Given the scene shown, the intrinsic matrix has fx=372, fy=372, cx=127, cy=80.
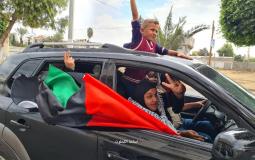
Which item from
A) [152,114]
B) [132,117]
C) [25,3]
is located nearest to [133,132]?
[132,117]

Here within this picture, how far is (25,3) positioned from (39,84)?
17.9 m

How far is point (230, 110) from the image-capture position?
7.93 ft

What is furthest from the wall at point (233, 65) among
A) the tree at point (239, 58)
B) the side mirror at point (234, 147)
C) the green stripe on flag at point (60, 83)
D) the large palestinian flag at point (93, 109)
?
the side mirror at point (234, 147)

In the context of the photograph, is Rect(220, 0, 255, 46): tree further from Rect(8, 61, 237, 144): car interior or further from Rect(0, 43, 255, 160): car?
Rect(0, 43, 255, 160): car

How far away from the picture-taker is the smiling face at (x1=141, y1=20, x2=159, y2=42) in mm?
3881

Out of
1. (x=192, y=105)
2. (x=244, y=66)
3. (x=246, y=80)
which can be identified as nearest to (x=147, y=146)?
(x=192, y=105)

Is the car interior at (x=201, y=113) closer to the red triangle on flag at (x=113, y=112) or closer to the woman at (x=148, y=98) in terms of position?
the woman at (x=148, y=98)

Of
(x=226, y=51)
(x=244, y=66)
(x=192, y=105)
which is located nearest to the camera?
Result: (x=192, y=105)

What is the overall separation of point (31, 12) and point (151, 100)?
1884 centimetres

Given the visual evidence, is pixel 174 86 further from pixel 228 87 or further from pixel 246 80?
pixel 246 80

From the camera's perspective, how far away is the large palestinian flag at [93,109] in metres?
2.71

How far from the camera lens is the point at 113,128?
2727 mm

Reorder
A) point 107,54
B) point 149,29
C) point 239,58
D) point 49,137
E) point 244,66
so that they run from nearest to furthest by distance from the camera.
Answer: point 49,137, point 107,54, point 149,29, point 244,66, point 239,58

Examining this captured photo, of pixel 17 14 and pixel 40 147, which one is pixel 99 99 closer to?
pixel 40 147
